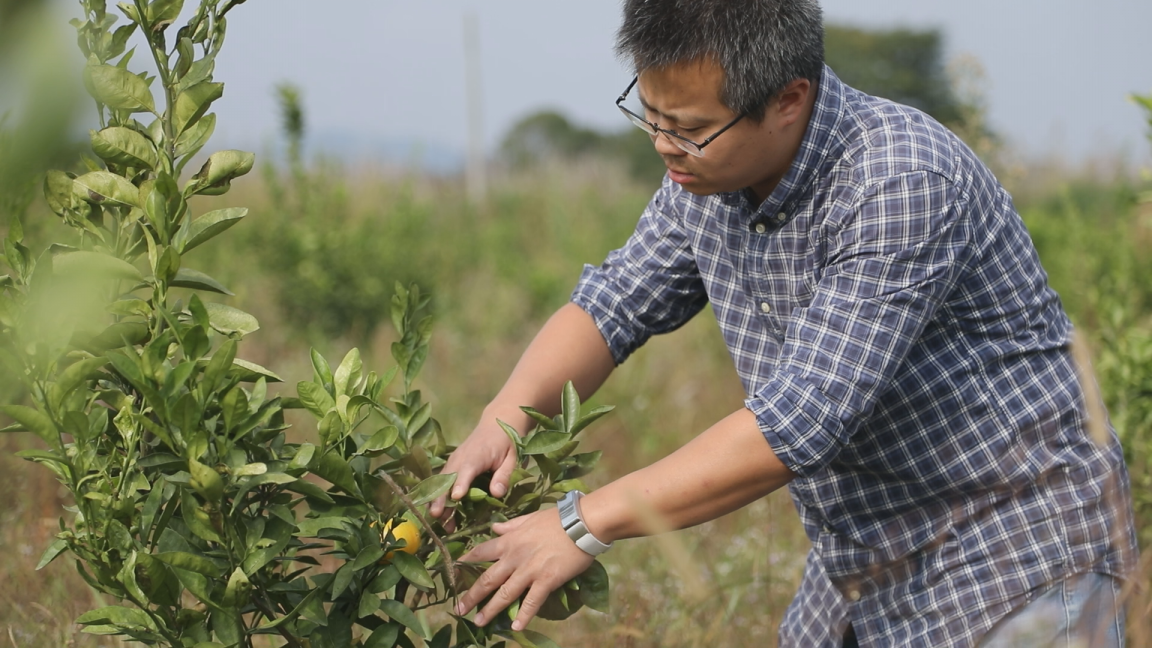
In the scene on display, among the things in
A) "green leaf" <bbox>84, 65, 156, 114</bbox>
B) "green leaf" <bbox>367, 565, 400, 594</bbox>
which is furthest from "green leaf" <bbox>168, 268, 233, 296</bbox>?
"green leaf" <bbox>367, 565, 400, 594</bbox>

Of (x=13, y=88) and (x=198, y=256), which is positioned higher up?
(x=13, y=88)

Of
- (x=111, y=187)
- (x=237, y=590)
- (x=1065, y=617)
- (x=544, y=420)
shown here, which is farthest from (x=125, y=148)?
(x=1065, y=617)

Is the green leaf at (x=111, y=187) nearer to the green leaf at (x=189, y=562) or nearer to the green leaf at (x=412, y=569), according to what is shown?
the green leaf at (x=189, y=562)

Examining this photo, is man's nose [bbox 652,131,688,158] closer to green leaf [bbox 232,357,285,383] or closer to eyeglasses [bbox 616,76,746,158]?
eyeglasses [bbox 616,76,746,158]

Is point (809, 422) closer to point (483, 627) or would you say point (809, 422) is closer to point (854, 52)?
point (483, 627)

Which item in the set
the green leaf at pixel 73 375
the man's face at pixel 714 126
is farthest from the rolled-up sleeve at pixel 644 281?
the green leaf at pixel 73 375

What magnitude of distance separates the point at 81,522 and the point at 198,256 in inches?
205

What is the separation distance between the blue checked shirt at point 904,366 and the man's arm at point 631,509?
0.04 meters

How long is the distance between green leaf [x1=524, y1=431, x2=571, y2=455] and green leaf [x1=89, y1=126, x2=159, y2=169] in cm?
61

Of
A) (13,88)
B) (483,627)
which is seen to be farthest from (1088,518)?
(13,88)

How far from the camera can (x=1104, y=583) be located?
1638 millimetres

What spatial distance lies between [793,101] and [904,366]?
46 centimetres

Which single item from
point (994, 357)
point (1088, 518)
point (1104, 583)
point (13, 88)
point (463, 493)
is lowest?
point (1104, 583)

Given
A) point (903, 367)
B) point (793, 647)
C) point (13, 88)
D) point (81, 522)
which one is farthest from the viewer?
A: point (793, 647)
